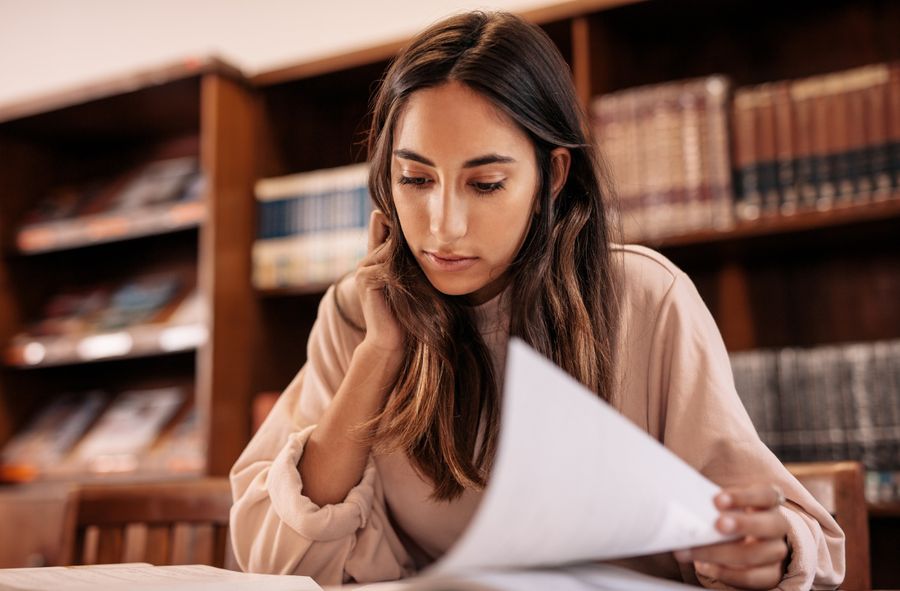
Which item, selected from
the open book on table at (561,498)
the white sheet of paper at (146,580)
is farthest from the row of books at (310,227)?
the open book on table at (561,498)

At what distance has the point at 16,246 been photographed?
2910mm

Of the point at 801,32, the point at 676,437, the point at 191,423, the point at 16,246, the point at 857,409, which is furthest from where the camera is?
the point at 16,246

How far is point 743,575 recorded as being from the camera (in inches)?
31.7

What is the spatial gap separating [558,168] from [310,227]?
56.3 inches

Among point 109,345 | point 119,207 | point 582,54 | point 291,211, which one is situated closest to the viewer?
point 582,54

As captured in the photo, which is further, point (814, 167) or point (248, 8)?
point (248, 8)

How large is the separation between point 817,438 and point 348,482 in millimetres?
1195

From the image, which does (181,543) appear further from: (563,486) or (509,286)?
(563,486)

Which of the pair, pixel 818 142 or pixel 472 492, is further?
pixel 818 142

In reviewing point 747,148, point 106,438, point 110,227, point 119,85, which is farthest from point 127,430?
point 747,148

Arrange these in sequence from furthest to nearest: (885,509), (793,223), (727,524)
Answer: (793,223)
(885,509)
(727,524)

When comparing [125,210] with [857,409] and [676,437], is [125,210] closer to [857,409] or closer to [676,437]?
[857,409]

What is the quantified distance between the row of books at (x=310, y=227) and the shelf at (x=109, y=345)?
0.23 m

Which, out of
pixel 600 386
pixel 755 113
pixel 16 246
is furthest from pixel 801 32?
pixel 16 246
